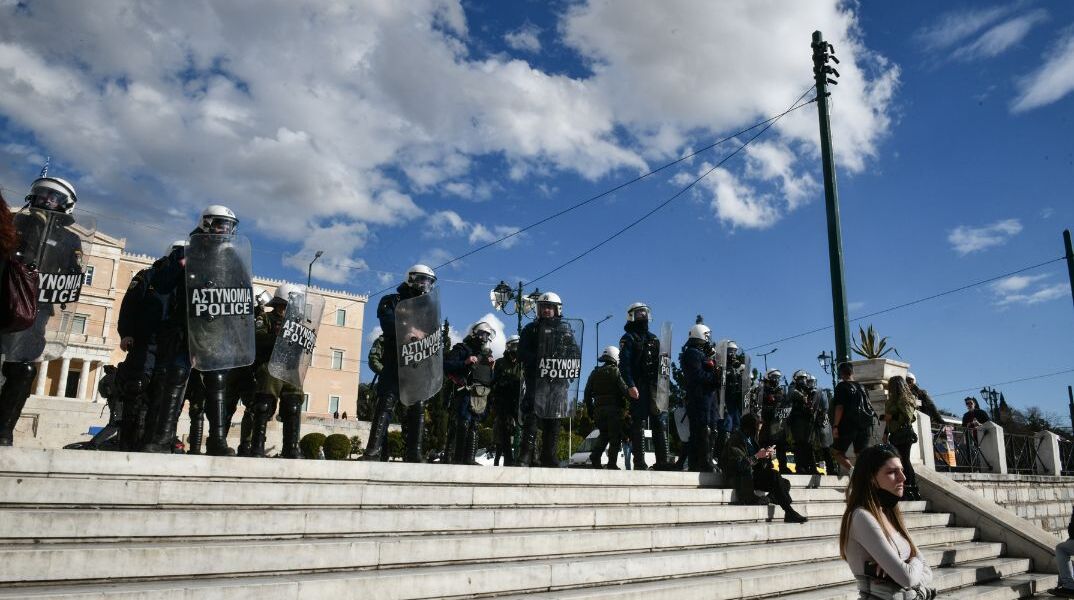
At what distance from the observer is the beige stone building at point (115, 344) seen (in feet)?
155

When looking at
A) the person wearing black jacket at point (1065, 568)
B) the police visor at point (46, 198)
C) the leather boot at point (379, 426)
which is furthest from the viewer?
the person wearing black jacket at point (1065, 568)

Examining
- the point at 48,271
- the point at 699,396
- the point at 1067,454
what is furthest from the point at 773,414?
the point at 1067,454

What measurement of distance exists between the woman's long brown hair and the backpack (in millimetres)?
3746

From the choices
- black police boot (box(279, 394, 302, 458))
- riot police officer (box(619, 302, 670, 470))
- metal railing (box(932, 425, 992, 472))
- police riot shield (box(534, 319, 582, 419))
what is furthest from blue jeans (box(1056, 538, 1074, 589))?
black police boot (box(279, 394, 302, 458))

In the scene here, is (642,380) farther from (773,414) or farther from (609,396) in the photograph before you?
(773,414)

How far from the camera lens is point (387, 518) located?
4.88m

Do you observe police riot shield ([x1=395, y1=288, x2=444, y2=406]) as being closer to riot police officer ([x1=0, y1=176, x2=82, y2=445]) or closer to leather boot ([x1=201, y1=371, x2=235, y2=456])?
leather boot ([x1=201, y1=371, x2=235, y2=456])

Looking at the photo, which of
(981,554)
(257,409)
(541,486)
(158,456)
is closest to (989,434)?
(981,554)

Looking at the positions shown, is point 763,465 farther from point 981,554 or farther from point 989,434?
point 989,434

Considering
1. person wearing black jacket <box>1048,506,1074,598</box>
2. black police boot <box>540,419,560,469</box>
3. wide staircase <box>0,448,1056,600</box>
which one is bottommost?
person wearing black jacket <box>1048,506,1074,598</box>

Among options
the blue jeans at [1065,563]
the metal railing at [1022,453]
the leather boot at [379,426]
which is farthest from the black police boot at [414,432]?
the metal railing at [1022,453]

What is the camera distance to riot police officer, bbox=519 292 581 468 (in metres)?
8.21

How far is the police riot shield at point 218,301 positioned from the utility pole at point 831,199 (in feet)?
27.4

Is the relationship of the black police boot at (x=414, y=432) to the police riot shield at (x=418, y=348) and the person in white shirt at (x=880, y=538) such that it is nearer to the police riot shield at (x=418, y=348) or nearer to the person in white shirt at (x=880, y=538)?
the police riot shield at (x=418, y=348)
